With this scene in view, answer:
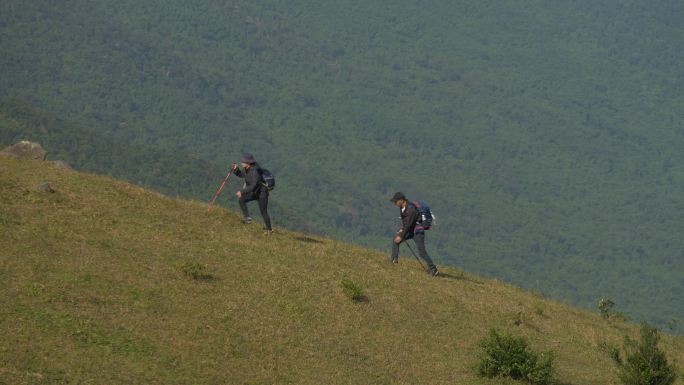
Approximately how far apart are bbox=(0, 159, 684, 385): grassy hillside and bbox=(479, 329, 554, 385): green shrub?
57cm

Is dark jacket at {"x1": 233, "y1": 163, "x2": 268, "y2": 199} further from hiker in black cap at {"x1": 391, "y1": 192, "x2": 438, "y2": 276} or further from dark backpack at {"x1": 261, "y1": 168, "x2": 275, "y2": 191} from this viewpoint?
hiker in black cap at {"x1": 391, "y1": 192, "x2": 438, "y2": 276}

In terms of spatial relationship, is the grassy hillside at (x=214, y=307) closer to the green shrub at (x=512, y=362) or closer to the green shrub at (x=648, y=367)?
the green shrub at (x=512, y=362)

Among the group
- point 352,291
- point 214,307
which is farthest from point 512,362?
point 214,307

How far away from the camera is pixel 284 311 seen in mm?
24219

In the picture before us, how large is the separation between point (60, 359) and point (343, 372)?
5.73m

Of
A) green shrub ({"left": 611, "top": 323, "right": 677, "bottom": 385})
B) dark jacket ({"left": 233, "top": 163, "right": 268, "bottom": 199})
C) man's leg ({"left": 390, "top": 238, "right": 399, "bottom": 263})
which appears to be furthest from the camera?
man's leg ({"left": 390, "top": 238, "right": 399, "bottom": 263})

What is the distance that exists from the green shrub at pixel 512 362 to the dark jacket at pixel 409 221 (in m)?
6.58

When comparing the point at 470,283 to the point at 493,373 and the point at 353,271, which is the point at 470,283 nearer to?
the point at 353,271

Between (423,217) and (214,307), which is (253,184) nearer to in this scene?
(423,217)

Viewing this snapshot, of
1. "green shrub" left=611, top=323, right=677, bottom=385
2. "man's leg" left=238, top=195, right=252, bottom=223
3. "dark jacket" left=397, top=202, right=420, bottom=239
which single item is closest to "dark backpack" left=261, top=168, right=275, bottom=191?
"man's leg" left=238, top=195, right=252, bottom=223

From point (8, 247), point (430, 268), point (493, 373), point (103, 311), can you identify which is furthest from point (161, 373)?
point (430, 268)

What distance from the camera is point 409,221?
96.6ft

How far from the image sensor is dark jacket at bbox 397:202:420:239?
1158 inches

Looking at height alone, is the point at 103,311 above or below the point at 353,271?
below
